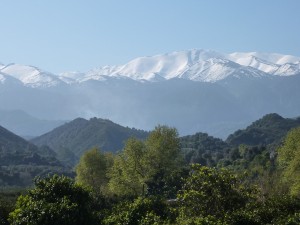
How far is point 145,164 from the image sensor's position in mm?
56156

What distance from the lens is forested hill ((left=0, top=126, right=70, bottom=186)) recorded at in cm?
13100

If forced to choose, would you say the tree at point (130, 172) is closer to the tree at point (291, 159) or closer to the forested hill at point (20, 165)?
the tree at point (291, 159)

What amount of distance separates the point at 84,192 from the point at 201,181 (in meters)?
6.46

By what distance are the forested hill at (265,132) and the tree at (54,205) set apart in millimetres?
143867

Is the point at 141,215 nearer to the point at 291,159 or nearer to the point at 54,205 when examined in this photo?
the point at 54,205

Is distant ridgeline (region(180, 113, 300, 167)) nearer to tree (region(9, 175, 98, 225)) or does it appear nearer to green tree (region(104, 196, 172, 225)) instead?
green tree (region(104, 196, 172, 225))

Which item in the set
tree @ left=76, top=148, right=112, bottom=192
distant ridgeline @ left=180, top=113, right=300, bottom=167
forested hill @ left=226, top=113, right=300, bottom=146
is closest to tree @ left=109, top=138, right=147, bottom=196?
tree @ left=76, top=148, right=112, bottom=192

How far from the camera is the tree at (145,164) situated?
54875mm

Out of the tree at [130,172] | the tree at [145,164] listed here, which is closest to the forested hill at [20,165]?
the tree at [130,172]

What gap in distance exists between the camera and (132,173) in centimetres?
5544

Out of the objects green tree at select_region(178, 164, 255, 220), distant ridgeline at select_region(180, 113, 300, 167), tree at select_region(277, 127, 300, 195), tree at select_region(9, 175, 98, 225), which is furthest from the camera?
distant ridgeline at select_region(180, 113, 300, 167)

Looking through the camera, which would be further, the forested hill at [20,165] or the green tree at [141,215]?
the forested hill at [20,165]

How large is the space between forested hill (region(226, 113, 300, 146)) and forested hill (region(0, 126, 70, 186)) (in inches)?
2550

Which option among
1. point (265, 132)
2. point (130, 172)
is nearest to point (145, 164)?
point (130, 172)
